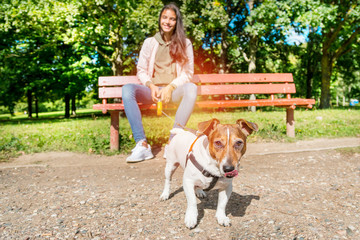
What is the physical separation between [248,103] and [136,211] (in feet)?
12.8

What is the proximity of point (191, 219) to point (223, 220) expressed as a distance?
309mm

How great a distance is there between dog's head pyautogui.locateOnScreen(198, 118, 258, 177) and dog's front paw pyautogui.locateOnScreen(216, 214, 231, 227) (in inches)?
21.5

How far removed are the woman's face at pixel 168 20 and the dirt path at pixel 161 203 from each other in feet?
7.97

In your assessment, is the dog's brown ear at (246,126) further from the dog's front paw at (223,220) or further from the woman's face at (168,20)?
the woman's face at (168,20)

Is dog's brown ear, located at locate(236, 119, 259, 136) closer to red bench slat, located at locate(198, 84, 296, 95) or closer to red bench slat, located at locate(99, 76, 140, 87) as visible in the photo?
red bench slat, located at locate(198, 84, 296, 95)

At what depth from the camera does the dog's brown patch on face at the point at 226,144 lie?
225cm

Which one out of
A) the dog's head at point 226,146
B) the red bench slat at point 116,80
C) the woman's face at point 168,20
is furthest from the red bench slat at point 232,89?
the dog's head at point 226,146

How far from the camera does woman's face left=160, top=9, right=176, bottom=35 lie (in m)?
4.70

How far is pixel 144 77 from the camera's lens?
4.94 meters

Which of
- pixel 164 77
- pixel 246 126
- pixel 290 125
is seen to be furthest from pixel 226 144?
pixel 290 125

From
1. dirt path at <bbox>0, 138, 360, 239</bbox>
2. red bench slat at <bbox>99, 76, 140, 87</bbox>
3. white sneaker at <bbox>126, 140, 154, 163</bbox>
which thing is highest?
red bench slat at <bbox>99, 76, 140, 87</bbox>

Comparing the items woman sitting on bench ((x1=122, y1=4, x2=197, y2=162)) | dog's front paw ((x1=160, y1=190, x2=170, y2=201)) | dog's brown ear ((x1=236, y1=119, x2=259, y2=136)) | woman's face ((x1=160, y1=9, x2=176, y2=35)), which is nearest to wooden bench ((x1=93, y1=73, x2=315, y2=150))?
woman sitting on bench ((x1=122, y1=4, x2=197, y2=162))

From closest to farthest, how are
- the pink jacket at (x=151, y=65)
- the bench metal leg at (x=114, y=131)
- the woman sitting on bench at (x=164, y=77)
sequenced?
1. the woman sitting on bench at (x=164, y=77)
2. the pink jacket at (x=151, y=65)
3. the bench metal leg at (x=114, y=131)

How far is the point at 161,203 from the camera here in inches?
118
